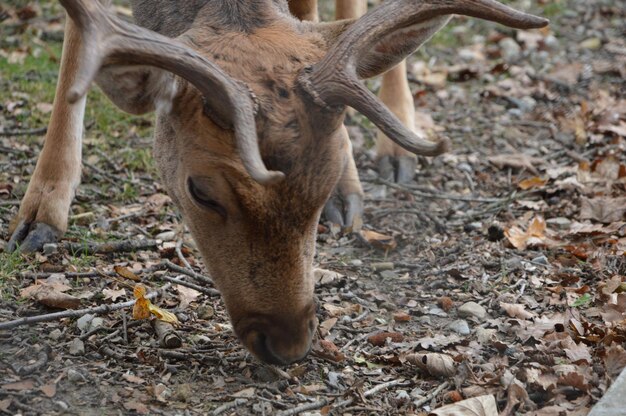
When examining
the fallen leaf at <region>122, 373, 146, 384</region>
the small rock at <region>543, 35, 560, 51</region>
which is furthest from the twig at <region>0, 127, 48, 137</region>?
the small rock at <region>543, 35, 560, 51</region>

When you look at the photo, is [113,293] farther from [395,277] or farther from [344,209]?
[344,209]

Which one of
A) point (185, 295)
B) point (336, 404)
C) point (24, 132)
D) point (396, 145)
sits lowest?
point (336, 404)

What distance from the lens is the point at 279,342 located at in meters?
3.93

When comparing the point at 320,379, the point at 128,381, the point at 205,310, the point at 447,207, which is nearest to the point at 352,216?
the point at 447,207

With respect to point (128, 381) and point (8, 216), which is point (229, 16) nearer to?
point (128, 381)

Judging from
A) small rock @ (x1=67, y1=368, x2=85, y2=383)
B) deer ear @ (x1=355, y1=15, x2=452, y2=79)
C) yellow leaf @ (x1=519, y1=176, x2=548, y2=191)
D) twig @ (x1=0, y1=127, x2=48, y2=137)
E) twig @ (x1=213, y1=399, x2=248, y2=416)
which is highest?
deer ear @ (x1=355, y1=15, x2=452, y2=79)

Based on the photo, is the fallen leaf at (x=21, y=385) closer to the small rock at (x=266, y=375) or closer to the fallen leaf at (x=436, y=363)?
the small rock at (x=266, y=375)

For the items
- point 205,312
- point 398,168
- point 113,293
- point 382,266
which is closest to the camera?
point 205,312

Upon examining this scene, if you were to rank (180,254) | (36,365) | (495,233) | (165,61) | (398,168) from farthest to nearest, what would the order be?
(398,168) → (495,233) → (180,254) → (36,365) → (165,61)

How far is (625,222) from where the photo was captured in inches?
229

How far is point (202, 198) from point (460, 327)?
154cm

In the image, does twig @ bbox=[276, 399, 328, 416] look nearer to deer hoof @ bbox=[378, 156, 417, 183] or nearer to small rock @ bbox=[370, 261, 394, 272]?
small rock @ bbox=[370, 261, 394, 272]

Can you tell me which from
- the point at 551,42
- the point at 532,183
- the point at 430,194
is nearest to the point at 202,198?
the point at 430,194

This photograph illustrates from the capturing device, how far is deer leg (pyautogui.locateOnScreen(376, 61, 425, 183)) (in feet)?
22.7
